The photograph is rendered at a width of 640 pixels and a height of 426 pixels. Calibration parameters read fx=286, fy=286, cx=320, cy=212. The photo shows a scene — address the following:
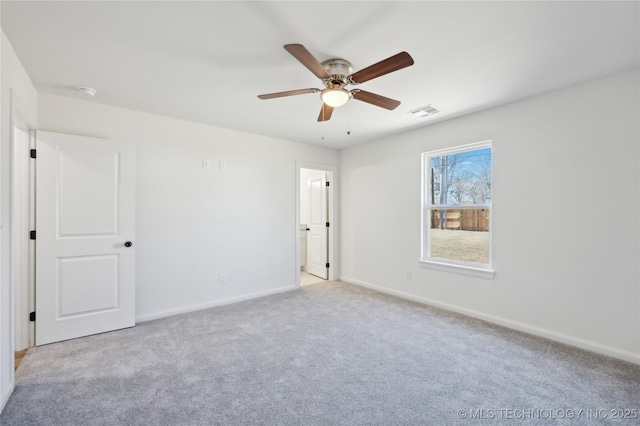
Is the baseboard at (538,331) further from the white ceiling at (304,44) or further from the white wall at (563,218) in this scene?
the white ceiling at (304,44)

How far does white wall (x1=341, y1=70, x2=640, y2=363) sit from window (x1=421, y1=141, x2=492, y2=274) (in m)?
0.17

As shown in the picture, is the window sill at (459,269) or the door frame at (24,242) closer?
the door frame at (24,242)

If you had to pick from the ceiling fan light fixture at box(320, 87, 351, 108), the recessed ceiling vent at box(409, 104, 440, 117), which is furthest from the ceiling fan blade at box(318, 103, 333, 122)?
the recessed ceiling vent at box(409, 104, 440, 117)

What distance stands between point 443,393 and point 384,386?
411mm

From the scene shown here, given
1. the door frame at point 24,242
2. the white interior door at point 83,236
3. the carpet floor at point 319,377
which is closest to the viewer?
the carpet floor at point 319,377

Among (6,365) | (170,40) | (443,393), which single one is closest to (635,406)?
(443,393)

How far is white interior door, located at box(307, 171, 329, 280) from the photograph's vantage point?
5559 millimetres

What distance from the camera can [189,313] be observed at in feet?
12.0

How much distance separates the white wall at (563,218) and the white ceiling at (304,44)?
299 millimetres

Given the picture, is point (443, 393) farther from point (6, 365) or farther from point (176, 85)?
point (176, 85)

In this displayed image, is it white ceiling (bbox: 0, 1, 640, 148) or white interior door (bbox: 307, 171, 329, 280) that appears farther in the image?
white interior door (bbox: 307, 171, 329, 280)

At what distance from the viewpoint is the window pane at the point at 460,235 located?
3547 millimetres

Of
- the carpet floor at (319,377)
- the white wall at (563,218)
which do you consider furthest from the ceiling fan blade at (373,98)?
the carpet floor at (319,377)

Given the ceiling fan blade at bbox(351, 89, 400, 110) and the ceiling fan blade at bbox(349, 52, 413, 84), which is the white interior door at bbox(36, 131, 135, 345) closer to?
the ceiling fan blade at bbox(351, 89, 400, 110)
